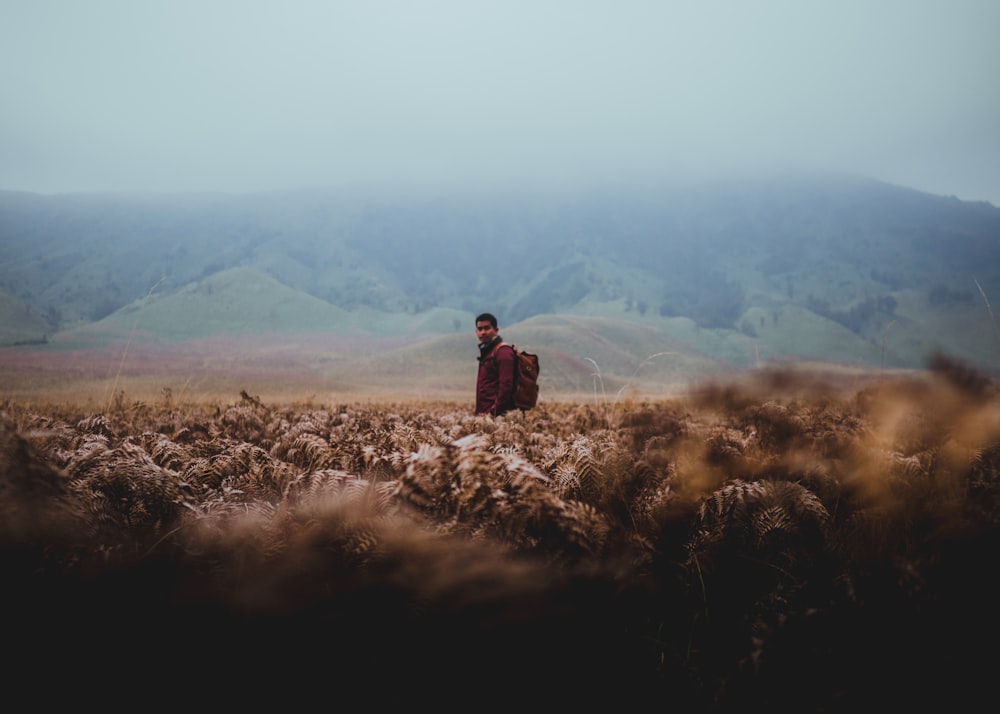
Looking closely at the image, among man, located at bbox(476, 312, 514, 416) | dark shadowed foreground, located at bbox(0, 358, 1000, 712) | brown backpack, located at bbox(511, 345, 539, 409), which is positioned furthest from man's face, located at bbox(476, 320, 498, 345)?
dark shadowed foreground, located at bbox(0, 358, 1000, 712)

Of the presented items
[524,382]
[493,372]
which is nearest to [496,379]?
[493,372]

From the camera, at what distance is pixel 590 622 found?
1.57m

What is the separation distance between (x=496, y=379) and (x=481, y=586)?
725 centimetres

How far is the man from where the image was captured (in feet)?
26.8

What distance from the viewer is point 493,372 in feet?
28.4

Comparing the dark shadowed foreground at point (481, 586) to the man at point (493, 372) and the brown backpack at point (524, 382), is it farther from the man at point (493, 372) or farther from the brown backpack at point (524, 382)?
the brown backpack at point (524, 382)

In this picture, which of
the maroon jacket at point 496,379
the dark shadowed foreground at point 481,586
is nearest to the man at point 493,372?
the maroon jacket at point 496,379

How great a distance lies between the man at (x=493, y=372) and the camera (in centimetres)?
816

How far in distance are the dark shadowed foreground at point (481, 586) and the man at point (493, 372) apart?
593cm

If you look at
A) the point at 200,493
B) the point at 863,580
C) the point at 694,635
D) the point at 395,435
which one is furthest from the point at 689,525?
the point at 200,493

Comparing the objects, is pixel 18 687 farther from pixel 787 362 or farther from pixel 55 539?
pixel 787 362

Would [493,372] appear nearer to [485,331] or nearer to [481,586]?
[485,331]

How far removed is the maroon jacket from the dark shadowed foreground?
593 centimetres

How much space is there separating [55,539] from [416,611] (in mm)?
902
